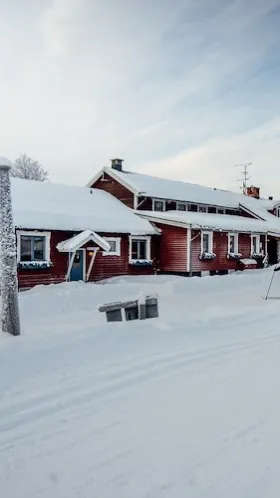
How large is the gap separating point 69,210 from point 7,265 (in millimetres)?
15131

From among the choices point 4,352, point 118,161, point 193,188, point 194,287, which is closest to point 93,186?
point 118,161

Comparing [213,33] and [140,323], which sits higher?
[213,33]

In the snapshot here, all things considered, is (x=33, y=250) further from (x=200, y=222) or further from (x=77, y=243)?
(x=200, y=222)

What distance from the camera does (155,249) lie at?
27.5 m

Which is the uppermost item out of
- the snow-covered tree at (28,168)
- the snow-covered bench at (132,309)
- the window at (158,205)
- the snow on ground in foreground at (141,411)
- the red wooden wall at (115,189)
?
the snow-covered tree at (28,168)

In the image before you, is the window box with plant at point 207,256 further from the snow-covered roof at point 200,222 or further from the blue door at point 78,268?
the blue door at point 78,268

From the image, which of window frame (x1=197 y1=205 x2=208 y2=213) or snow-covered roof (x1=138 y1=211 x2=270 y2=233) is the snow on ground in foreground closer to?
snow-covered roof (x1=138 y1=211 x2=270 y2=233)

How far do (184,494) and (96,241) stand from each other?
18.4 m

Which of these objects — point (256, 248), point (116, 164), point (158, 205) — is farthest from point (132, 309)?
point (256, 248)

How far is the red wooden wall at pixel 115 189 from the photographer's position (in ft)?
98.2

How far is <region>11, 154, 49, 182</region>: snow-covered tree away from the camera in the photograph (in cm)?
5891

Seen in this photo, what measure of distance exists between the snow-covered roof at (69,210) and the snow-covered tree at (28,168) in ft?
106

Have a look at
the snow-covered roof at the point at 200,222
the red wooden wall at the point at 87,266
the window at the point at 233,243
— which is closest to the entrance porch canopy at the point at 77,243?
the red wooden wall at the point at 87,266

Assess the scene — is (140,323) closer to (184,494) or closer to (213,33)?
(184,494)
